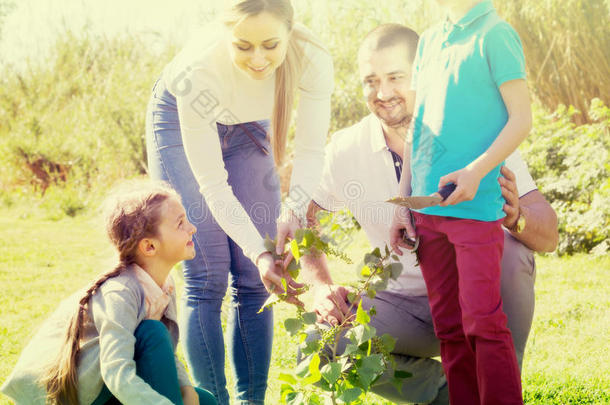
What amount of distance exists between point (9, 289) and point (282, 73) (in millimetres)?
3260

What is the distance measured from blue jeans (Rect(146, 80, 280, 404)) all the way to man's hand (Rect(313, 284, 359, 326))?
22cm

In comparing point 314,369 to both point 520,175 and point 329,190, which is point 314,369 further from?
point 520,175

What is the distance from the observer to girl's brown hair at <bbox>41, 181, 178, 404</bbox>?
171 cm

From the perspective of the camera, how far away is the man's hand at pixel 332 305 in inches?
85.4

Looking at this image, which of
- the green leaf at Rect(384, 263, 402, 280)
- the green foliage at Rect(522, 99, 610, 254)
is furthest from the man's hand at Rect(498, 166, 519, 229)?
the green foliage at Rect(522, 99, 610, 254)

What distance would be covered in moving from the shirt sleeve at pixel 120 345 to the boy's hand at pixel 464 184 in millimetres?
881

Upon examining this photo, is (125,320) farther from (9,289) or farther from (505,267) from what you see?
(9,289)

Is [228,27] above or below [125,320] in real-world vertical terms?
above

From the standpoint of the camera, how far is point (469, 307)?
1.82 metres

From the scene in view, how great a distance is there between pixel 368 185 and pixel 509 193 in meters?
0.68

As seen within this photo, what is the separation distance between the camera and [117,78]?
8953 millimetres

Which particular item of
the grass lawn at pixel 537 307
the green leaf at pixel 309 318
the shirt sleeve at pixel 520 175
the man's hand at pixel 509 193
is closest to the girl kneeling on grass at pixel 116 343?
the grass lawn at pixel 537 307

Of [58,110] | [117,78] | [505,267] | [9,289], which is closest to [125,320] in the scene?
[505,267]

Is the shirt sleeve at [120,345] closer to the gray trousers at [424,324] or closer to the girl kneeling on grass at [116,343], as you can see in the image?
the girl kneeling on grass at [116,343]
